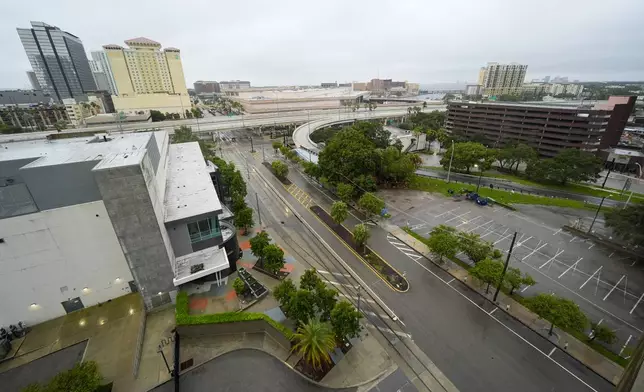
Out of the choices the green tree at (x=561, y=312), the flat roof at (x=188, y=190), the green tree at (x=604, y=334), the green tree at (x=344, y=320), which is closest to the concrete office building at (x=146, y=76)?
the flat roof at (x=188, y=190)

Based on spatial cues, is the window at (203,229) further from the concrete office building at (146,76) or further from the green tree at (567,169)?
the concrete office building at (146,76)

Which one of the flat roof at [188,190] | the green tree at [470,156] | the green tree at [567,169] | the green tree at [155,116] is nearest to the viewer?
the flat roof at [188,190]

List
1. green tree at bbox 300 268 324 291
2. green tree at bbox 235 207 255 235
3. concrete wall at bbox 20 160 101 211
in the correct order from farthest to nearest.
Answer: green tree at bbox 235 207 255 235, green tree at bbox 300 268 324 291, concrete wall at bbox 20 160 101 211

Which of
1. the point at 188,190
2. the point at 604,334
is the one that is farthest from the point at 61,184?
the point at 604,334

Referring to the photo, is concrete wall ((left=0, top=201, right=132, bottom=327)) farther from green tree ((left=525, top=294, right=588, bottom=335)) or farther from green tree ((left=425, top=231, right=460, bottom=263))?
green tree ((left=525, top=294, right=588, bottom=335))

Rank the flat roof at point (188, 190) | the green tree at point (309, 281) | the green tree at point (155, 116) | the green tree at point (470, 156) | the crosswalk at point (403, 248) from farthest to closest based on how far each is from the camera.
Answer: the green tree at point (155, 116), the green tree at point (470, 156), the crosswalk at point (403, 248), the flat roof at point (188, 190), the green tree at point (309, 281)

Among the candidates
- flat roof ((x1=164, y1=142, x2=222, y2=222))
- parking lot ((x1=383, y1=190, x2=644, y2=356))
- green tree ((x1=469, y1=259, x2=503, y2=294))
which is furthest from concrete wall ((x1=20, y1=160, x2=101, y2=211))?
parking lot ((x1=383, y1=190, x2=644, y2=356))
